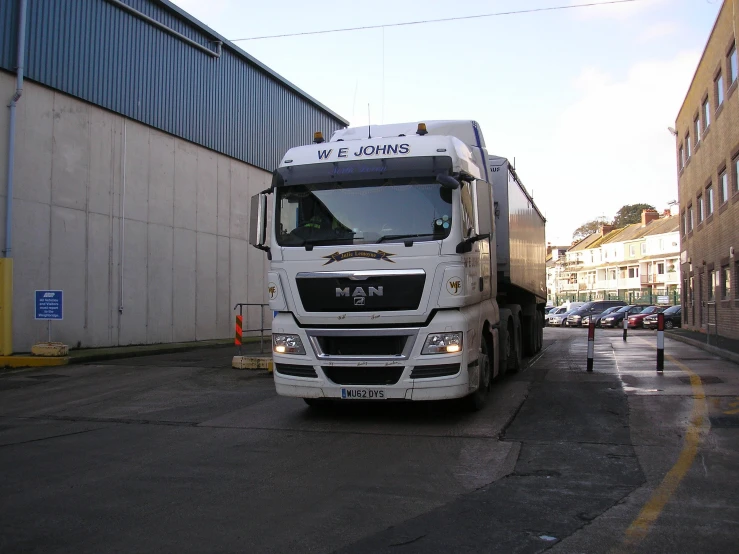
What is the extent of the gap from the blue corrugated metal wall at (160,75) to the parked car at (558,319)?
25950mm

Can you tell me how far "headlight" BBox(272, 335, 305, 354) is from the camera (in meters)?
7.96

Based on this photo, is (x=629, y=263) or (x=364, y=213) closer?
(x=364, y=213)

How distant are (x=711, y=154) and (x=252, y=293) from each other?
19.1 metres

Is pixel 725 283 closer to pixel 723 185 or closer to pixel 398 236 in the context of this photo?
pixel 723 185

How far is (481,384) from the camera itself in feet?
28.5

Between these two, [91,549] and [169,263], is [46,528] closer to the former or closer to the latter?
[91,549]

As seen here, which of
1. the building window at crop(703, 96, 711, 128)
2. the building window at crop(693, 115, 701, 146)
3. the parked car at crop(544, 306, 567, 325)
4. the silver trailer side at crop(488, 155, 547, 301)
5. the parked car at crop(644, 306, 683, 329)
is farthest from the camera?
the parked car at crop(544, 306, 567, 325)

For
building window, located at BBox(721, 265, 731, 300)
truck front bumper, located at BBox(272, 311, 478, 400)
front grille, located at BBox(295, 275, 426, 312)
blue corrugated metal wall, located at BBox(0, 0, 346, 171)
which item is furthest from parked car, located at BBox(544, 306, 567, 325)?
front grille, located at BBox(295, 275, 426, 312)

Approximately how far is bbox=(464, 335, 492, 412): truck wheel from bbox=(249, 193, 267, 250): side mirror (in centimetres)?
306

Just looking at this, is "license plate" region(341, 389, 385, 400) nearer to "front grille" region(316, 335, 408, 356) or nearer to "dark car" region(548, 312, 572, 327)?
"front grille" region(316, 335, 408, 356)

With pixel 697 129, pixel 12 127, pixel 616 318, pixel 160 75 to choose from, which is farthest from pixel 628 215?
pixel 12 127

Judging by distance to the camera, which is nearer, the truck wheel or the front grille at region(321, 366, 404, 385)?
the front grille at region(321, 366, 404, 385)

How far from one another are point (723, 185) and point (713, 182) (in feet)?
5.08

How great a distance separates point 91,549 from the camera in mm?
4129
